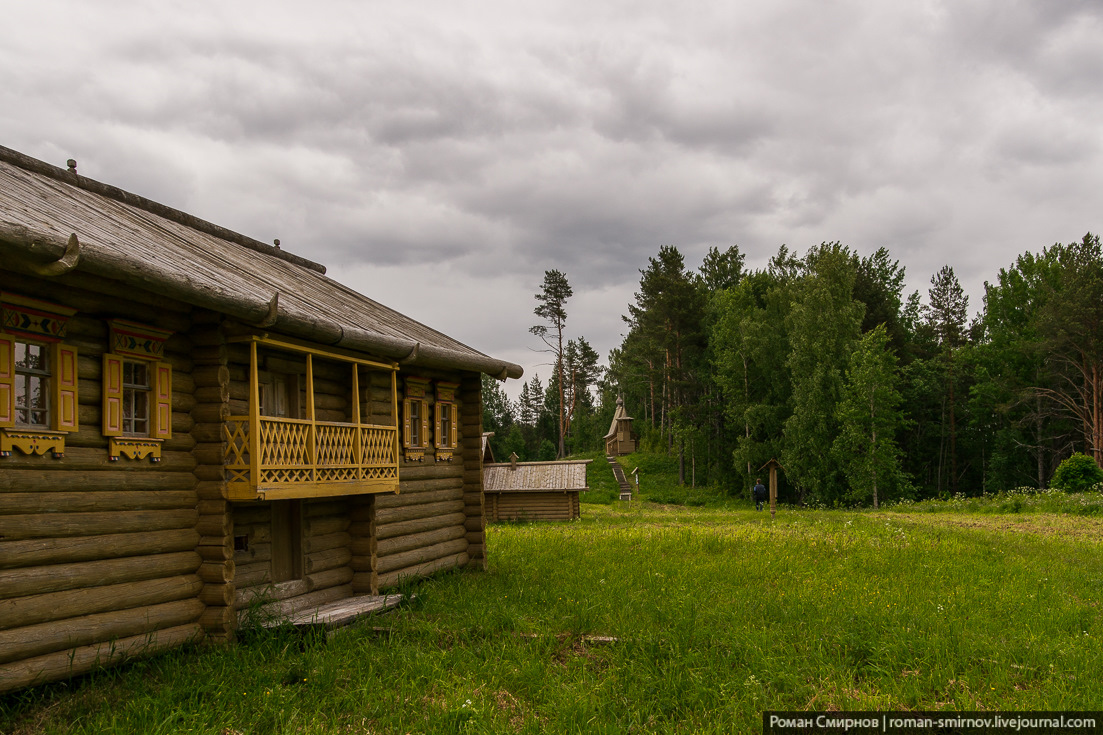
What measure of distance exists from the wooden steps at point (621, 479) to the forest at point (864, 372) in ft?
13.5

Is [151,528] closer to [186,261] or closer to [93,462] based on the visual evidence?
[93,462]

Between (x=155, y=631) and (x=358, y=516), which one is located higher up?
(x=358, y=516)


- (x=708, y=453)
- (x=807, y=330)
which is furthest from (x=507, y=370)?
(x=708, y=453)

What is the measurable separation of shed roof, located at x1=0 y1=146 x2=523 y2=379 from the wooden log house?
3cm

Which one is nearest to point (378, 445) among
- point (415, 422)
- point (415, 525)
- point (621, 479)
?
point (415, 422)

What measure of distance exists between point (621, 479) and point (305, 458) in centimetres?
4048

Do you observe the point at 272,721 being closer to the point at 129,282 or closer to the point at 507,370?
the point at 129,282

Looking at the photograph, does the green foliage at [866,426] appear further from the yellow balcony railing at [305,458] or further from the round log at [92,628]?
the round log at [92,628]

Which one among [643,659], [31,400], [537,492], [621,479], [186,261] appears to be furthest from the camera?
[621,479]

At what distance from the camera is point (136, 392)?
8.70m

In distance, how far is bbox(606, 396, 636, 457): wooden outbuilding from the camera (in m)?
62.3

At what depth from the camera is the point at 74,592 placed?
7.55 metres

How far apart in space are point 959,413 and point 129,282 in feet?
174

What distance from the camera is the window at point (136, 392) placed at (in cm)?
814
